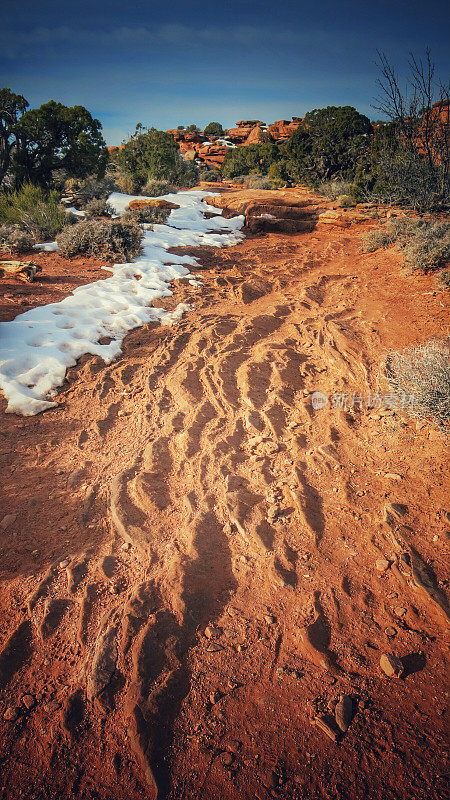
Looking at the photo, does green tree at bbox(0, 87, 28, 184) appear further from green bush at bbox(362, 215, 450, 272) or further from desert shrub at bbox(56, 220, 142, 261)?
green bush at bbox(362, 215, 450, 272)

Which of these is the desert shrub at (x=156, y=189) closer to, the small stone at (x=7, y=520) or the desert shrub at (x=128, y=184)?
the desert shrub at (x=128, y=184)

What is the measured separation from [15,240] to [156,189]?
1019cm

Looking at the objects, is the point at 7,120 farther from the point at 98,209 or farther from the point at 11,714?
the point at 11,714

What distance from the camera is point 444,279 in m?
5.08

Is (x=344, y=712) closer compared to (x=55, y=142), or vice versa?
(x=344, y=712)

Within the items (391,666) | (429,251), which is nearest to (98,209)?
(429,251)

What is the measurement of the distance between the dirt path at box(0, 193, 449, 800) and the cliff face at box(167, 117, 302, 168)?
3081 cm

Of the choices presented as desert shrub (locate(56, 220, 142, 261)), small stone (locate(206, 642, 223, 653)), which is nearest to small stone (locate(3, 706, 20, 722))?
small stone (locate(206, 642, 223, 653))

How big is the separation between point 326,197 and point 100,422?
13573 mm

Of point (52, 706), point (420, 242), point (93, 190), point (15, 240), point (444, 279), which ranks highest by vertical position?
point (93, 190)

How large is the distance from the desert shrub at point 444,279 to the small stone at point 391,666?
4992 mm

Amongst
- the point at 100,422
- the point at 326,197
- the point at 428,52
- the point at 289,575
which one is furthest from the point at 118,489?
the point at 326,197

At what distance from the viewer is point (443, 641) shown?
5.68 ft

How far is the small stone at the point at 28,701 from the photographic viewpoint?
1.57 meters
